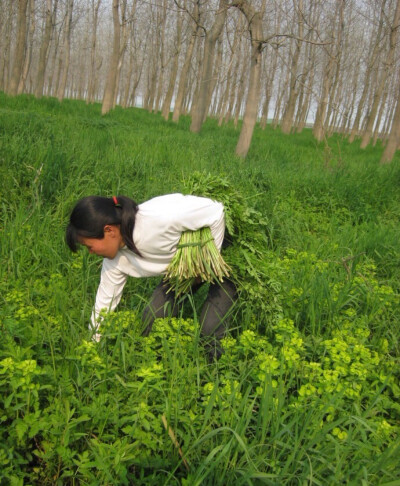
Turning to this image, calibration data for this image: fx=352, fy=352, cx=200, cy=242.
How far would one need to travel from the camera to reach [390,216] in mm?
5004

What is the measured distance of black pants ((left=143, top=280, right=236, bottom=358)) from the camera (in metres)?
2.08

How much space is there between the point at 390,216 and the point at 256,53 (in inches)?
130

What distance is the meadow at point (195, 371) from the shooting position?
1.42 meters

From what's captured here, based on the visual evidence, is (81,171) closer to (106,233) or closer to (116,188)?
(116,188)

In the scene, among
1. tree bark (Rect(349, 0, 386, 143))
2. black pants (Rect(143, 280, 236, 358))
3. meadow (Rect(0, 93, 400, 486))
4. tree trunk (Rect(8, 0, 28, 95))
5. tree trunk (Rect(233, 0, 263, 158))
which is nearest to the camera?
meadow (Rect(0, 93, 400, 486))

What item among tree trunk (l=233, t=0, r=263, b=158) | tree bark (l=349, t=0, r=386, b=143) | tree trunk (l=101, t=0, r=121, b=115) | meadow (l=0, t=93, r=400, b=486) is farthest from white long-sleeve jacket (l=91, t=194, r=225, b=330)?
tree bark (l=349, t=0, r=386, b=143)

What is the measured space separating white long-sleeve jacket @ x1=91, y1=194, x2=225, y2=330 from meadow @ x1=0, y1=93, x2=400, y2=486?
0.17 m

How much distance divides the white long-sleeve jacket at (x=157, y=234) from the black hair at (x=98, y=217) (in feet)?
0.21

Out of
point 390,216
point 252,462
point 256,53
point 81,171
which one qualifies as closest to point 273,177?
point 390,216

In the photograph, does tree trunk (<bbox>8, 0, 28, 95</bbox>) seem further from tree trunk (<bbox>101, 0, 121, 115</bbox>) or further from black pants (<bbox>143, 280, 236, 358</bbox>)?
black pants (<bbox>143, 280, 236, 358</bbox>)

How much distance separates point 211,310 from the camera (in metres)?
2.14

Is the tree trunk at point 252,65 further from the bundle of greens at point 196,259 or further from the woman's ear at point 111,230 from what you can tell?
the woman's ear at point 111,230

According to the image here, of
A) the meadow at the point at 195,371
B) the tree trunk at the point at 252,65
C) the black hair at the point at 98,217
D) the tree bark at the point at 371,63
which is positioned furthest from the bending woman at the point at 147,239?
the tree bark at the point at 371,63

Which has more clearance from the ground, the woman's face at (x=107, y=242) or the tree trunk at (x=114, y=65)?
the tree trunk at (x=114, y=65)
